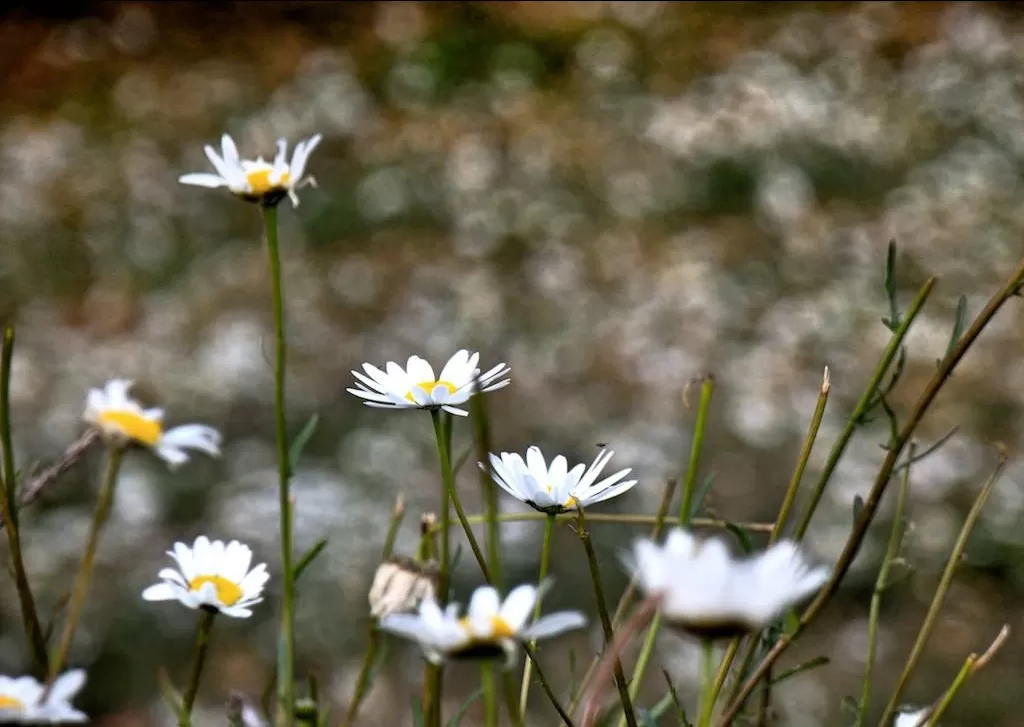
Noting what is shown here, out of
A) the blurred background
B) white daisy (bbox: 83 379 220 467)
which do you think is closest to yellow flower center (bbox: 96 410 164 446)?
white daisy (bbox: 83 379 220 467)

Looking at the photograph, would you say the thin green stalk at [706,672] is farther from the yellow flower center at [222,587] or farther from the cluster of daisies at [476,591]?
the yellow flower center at [222,587]

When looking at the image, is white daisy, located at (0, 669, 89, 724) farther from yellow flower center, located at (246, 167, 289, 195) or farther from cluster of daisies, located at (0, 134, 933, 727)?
yellow flower center, located at (246, 167, 289, 195)

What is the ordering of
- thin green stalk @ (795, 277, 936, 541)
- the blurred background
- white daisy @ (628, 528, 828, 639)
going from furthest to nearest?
1. the blurred background
2. thin green stalk @ (795, 277, 936, 541)
3. white daisy @ (628, 528, 828, 639)

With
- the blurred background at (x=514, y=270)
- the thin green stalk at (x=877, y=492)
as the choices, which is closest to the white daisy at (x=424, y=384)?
the thin green stalk at (x=877, y=492)

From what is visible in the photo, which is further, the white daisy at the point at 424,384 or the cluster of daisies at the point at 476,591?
the white daisy at the point at 424,384

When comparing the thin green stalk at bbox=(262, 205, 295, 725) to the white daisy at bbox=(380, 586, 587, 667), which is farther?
the thin green stalk at bbox=(262, 205, 295, 725)

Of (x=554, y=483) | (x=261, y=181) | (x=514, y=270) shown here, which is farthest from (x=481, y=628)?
(x=514, y=270)
